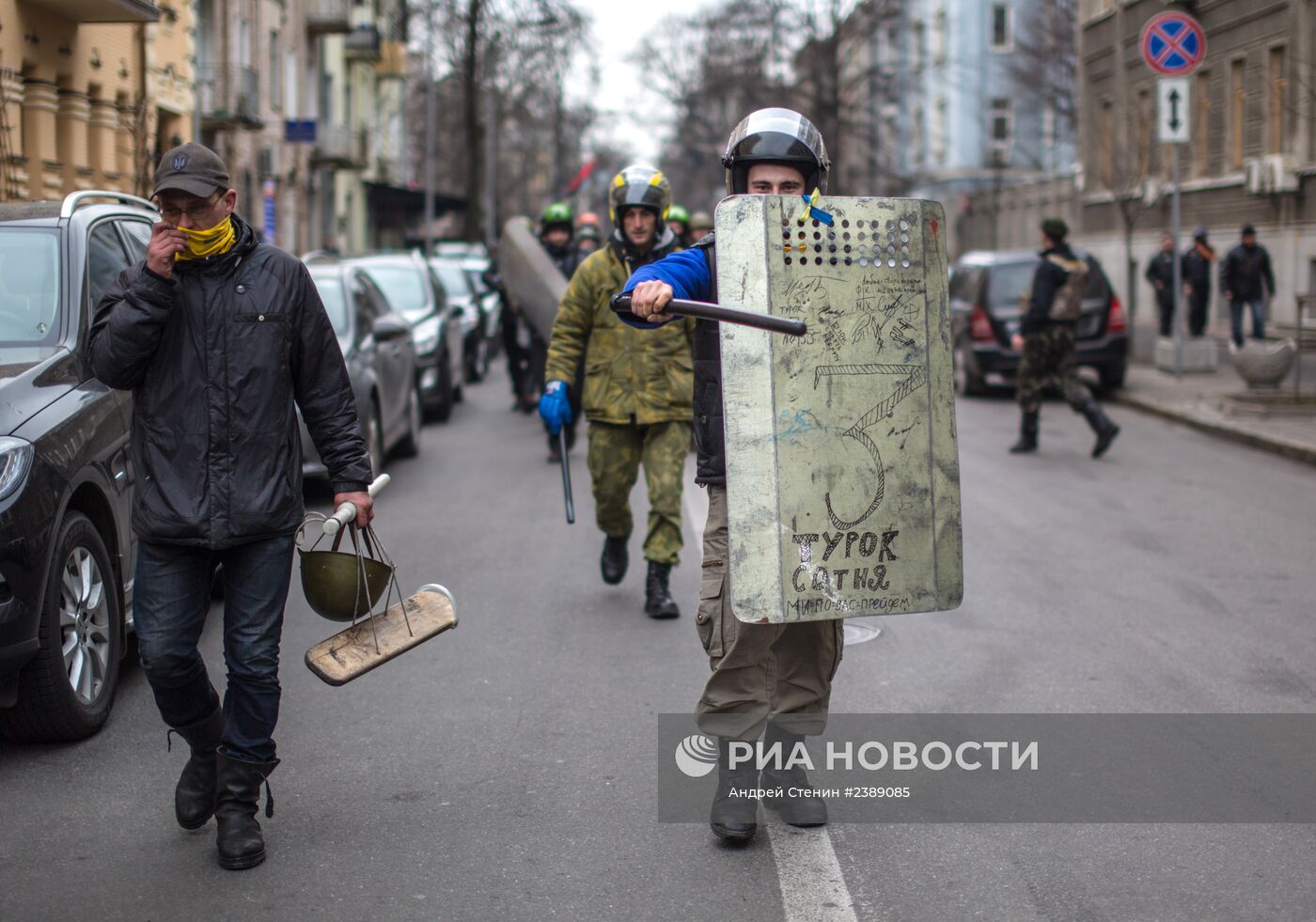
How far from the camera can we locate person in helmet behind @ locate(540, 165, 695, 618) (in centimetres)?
729

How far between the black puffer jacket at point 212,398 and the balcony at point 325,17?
43.3 metres

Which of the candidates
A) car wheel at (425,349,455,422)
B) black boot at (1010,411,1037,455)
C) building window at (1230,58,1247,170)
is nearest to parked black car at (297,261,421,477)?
car wheel at (425,349,455,422)

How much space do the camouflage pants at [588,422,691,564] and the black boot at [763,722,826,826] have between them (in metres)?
2.89

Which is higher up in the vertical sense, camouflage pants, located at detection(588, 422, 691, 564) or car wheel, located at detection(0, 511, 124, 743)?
camouflage pants, located at detection(588, 422, 691, 564)

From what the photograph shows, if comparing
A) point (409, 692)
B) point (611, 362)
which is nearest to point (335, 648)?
point (409, 692)

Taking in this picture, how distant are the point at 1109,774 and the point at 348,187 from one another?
5044 centimetres

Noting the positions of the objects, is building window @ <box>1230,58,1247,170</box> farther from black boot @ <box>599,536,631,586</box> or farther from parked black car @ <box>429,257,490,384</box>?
black boot @ <box>599,536,631,586</box>

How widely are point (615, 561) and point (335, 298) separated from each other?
4866 millimetres

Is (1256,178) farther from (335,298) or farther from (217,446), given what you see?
(217,446)

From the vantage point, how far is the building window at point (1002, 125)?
6006 cm

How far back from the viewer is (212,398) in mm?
4203

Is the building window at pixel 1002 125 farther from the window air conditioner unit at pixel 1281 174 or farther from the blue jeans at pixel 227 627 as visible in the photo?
the blue jeans at pixel 227 627

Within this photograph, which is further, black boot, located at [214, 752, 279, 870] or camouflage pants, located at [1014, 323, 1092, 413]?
camouflage pants, located at [1014, 323, 1092, 413]

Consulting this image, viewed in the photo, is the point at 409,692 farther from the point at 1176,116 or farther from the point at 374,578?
the point at 1176,116
